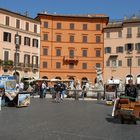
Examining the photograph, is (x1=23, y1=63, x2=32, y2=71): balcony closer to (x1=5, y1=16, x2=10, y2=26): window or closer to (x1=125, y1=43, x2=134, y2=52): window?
(x1=5, y1=16, x2=10, y2=26): window

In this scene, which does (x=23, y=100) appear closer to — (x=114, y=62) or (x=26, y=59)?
(x=26, y=59)

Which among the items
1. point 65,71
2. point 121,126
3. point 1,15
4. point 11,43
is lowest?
point 121,126

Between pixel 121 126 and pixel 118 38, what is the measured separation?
201 ft

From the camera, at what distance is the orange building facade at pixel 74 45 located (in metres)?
75.1

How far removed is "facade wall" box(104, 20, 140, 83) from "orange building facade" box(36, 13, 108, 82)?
5.87 feet

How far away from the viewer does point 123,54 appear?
73.3 metres

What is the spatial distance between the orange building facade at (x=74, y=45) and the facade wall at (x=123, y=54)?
179 centimetres

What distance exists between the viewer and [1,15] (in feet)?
213

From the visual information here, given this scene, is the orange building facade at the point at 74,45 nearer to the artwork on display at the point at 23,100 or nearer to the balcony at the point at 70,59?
the balcony at the point at 70,59

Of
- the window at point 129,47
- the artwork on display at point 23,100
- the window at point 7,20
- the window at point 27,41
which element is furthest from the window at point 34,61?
the artwork on display at point 23,100

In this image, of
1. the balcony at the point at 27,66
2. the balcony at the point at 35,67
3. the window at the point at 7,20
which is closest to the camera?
the window at the point at 7,20

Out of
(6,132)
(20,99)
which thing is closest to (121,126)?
(6,132)

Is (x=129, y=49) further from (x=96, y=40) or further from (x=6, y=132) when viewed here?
(x=6, y=132)

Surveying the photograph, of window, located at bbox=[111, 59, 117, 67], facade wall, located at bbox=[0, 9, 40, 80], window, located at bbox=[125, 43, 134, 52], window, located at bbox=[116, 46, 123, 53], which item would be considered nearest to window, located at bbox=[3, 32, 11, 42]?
facade wall, located at bbox=[0, 9, 40, 80]
